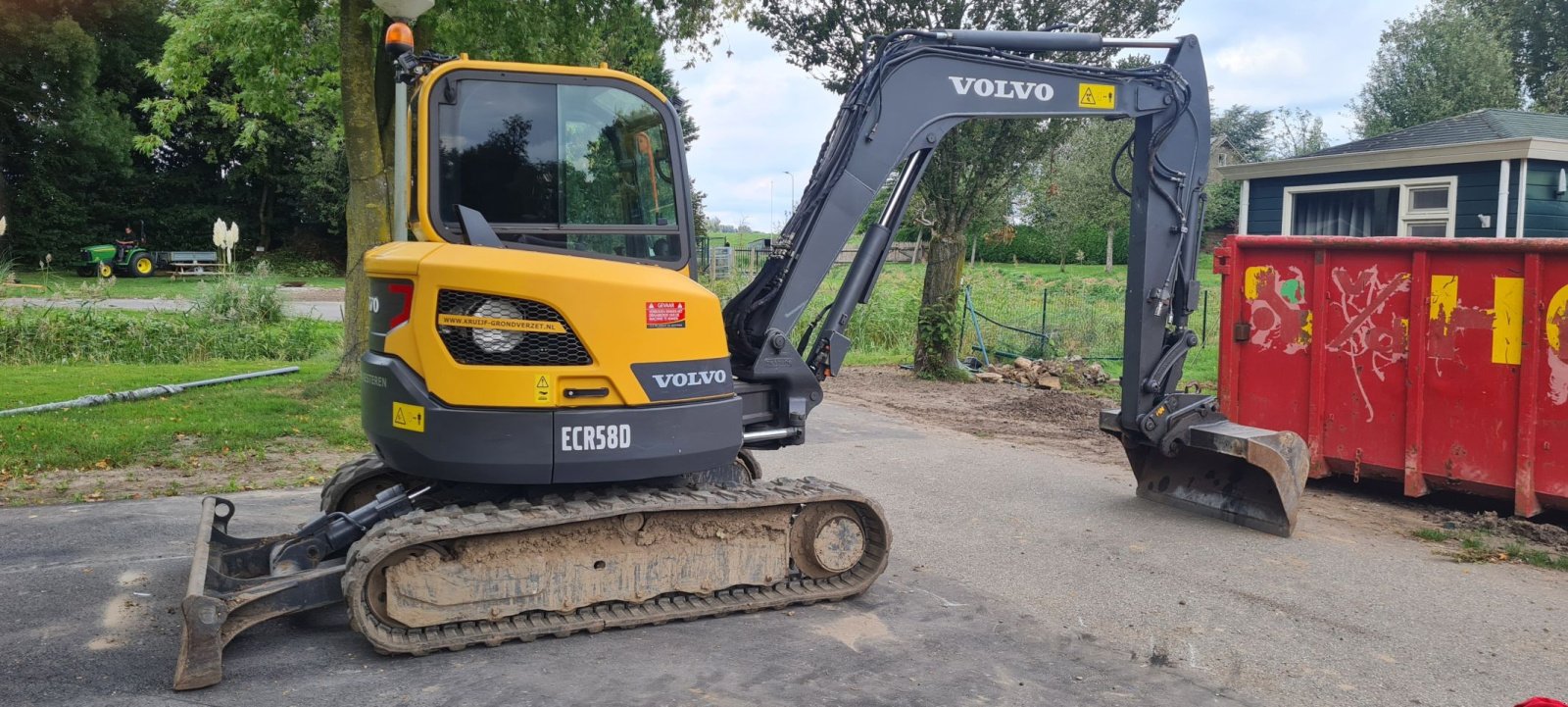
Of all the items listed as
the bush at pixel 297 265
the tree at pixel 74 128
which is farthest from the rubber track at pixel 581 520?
the bush at pixel 297 265

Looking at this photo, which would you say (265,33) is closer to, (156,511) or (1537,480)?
(156,511)

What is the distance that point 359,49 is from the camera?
11734mm

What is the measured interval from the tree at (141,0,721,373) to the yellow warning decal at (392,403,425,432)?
7341 millimetres

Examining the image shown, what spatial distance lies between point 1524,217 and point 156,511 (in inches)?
607

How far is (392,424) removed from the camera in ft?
16.9

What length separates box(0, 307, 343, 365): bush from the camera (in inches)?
589

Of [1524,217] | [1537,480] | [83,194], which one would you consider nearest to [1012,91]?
[1537,480]

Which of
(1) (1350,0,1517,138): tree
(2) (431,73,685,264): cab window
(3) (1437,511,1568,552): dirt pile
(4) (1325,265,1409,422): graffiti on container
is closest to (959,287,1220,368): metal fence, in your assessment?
(4) (1325,265,1409,422): graffiti on container

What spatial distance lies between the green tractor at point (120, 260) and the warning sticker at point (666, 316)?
119 feet

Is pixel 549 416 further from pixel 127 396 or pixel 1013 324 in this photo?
pixel 1013 324

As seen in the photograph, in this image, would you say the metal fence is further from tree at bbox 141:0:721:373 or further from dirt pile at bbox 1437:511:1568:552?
dirt pile at bbox 1437:511:1568:552

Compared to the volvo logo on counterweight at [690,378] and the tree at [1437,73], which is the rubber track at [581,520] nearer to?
the volvo logo on counterweight at [690,378]

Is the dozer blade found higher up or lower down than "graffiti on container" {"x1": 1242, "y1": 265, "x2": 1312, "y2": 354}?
lower down

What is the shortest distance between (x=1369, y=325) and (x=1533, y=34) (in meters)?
38.3
